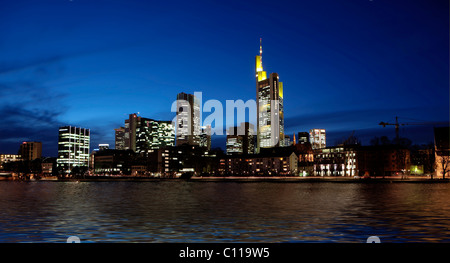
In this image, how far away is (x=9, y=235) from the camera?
20.6 metres

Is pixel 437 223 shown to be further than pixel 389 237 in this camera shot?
Yes

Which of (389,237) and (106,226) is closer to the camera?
(389,237)
